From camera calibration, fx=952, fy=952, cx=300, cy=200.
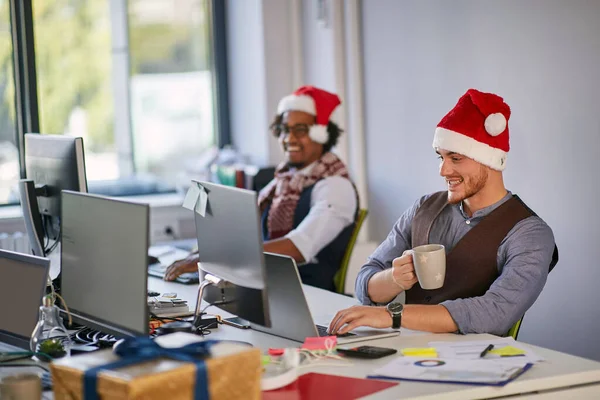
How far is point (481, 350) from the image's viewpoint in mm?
2344

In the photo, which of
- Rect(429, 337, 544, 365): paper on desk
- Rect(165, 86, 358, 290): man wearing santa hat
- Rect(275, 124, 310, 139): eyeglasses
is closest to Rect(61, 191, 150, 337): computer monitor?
Rect(429, 337, 544, 365): paper on desk

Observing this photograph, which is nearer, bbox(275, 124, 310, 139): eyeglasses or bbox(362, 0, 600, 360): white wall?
bbox(362, 0, 600, 360): white wall

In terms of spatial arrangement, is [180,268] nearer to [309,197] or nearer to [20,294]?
[309,197]

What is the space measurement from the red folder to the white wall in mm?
1583

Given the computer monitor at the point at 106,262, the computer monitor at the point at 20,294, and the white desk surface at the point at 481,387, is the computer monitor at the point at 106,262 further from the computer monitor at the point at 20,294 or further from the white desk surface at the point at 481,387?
the white desk surface at the point at 481,387

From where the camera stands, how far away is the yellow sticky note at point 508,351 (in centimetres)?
231

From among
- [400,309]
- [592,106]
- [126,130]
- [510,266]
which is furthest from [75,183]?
[126,130]

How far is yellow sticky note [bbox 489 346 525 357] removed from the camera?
231 centimetres

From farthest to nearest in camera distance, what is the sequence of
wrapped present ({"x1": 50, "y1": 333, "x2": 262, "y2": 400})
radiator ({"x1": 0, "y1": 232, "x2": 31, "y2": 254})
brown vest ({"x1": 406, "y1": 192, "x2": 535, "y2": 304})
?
radiator ({"x1": 0, "y1": 232, "x2": 31, "y2": 254}) → brown vest ({"x1": 406, "y1": 192, "x2": 535, "y2": 304}) → wrapped present ({"x1": 50, "y1": 333, "x2": 262, "y2": 400})

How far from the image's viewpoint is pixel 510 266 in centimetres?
265

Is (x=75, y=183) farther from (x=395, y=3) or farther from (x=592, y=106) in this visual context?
(x=395, y=3)

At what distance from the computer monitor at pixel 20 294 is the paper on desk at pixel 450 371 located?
0.92 meters

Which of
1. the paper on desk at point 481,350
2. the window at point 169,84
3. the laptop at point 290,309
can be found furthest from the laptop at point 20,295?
the window at point 169,84

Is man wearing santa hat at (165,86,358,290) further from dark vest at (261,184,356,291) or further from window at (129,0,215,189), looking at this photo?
window at (129,0,215,189)
